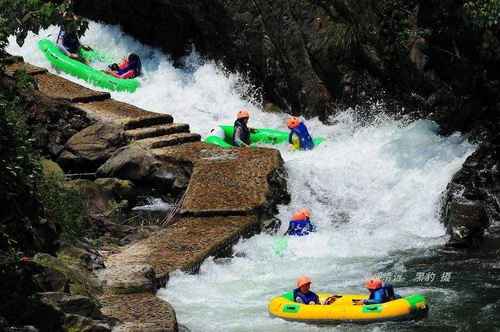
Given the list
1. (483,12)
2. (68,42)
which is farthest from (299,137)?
(68,42)

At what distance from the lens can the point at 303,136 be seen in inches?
699

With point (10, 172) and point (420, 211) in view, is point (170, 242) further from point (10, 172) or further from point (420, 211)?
point (10, 172)

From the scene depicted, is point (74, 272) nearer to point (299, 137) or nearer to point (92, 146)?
point (92, 146)

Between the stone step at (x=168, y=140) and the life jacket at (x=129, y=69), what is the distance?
524 cm

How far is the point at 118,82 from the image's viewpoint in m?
21.9

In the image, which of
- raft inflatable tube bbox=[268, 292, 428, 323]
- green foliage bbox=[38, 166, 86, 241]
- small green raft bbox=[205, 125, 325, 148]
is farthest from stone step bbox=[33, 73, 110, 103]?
raft inflatable tube bbox=[268, 292, 428, 323]

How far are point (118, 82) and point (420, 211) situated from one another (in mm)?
9386

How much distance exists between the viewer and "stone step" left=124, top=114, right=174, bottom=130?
17.6m

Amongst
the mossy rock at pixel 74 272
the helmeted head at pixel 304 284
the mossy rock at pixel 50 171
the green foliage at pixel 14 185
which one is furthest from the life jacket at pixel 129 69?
the green foliage at pixel 14 185

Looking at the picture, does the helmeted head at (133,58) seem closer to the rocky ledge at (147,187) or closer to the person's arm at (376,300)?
the rocky ledge at (147,187)

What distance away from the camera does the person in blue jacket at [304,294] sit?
34.4 feet

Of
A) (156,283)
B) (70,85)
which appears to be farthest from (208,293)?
(70,85)

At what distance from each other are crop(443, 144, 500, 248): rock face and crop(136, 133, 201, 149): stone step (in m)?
4.94

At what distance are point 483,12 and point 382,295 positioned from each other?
4.88 m
